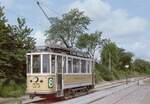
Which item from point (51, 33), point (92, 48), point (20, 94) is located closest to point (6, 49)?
point (20, 94)

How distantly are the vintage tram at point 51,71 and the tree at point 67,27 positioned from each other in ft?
90.3

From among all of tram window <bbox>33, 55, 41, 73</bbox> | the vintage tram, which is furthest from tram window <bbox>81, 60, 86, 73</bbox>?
tram window <bbox>33, 55, 41, 73</bbox>

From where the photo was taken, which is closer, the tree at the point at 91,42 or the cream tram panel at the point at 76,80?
the cream tram panel at the point at 76,80

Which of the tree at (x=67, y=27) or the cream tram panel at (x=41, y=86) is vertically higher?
the tree at (x=67, y=27)

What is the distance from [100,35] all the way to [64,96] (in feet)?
140

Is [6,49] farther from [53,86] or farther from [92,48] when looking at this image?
[92,48]

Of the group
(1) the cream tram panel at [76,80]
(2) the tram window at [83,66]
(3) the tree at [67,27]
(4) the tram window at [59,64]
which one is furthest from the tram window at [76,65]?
(3) the tree at [67,27]

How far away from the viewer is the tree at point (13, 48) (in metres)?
33.1

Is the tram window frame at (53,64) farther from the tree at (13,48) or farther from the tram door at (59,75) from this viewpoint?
the tree at (13,48)

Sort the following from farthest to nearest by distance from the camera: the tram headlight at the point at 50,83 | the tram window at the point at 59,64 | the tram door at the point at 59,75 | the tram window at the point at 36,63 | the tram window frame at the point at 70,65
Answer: the tram window frame at the point at 70,65 < the tram window at the point at 59,64 < the tram door at the point at 59,75 < the tram window at the point at 36,63 < the tram headlight at the point at 50,83

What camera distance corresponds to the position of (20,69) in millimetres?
35219

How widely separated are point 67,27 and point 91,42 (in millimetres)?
9530

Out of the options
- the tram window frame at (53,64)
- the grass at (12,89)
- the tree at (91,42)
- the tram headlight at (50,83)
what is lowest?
the grass at (12,89)

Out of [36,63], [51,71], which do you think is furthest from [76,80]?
[36,63]
